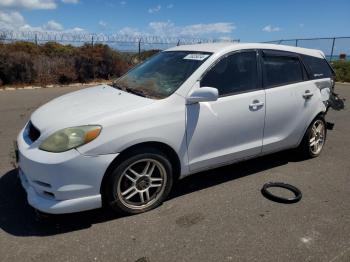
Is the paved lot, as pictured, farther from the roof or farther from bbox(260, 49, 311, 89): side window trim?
the roof

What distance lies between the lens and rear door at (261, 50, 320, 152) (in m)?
4.55

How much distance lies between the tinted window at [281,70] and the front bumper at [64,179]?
2.33 m

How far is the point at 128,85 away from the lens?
441 centimetres

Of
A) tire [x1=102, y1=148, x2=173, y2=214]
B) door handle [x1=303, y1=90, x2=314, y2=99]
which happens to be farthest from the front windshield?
door handle [x1=303, y1=90, x2=314, y2=99]

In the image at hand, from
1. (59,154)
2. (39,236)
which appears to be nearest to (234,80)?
(59,154)

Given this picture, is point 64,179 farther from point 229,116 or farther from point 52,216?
point 229,116

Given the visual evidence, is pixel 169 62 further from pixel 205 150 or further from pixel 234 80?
pixel 205 150

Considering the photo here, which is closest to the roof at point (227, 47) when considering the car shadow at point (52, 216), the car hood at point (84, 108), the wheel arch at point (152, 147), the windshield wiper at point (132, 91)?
the windshield wiper at point (132, 91)

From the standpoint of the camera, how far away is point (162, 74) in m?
4.32

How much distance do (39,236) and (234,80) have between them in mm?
2634

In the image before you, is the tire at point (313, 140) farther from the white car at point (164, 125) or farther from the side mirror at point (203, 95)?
the side mirror at point (203, 95)

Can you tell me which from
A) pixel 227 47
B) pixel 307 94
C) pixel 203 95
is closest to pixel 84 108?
pixel 203 95

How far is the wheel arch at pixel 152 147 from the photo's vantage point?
3391mm

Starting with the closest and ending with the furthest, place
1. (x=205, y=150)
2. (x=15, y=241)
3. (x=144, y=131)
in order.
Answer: (x=15, y=241) < (x=144, y=131) < (x=205, y=150)
